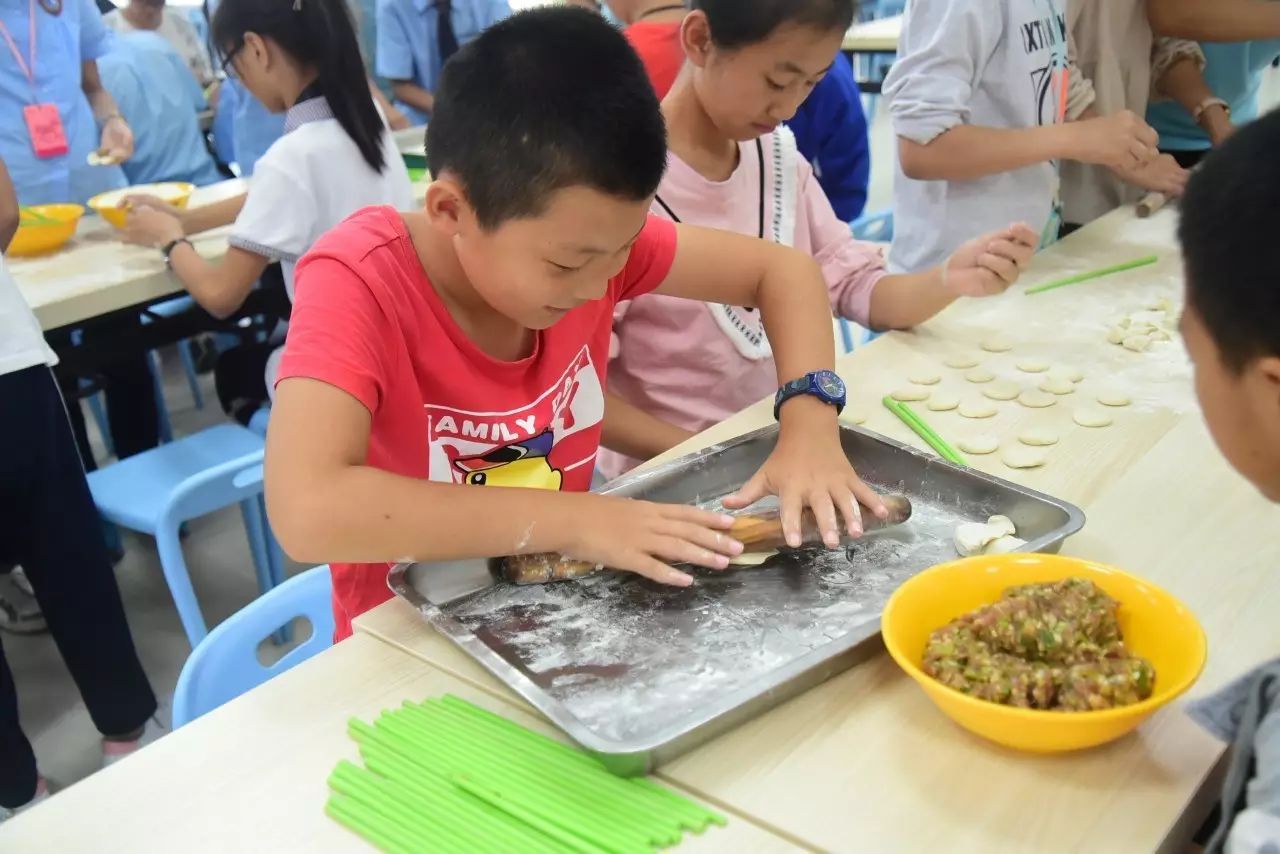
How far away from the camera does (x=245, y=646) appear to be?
1.04 m

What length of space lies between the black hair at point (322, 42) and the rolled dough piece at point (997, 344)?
118cm

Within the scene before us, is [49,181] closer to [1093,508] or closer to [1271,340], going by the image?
[1093,508]

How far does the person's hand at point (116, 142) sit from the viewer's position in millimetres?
2701

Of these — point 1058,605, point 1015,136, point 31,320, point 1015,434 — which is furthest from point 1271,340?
point 31,320

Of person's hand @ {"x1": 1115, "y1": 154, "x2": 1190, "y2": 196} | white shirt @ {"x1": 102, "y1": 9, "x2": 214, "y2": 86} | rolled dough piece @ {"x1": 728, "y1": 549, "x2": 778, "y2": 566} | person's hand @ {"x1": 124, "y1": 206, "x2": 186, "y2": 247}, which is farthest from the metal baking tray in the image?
white shirt @ {"x1": 102, "y1": 9, "x2": 214, "y2": 86}

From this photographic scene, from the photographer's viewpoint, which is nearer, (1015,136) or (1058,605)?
(1058,605)

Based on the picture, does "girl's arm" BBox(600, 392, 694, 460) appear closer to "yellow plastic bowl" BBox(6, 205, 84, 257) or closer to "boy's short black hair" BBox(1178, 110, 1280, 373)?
"boy's short black hair" BBox(1178, 110, 1280, 373)

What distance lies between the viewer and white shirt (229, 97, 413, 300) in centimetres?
186

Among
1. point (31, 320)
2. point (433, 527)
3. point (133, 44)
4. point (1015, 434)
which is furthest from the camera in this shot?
point (133, 44)

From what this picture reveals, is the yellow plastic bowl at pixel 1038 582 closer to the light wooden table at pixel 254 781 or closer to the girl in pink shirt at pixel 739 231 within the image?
the light wooden table at pixel 254 781

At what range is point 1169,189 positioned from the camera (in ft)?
6.63

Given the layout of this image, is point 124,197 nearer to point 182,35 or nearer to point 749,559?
point 749,559

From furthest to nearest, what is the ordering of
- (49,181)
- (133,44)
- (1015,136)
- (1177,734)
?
(133,44)
(49,181)
(1015,136)
(1177,734)

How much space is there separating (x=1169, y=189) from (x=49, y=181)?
109 inches
